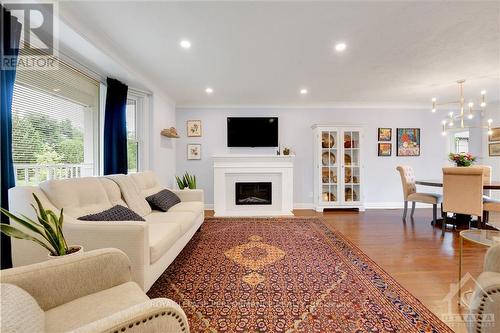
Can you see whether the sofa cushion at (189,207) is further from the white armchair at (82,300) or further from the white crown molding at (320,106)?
the white crown molding at (320,106)

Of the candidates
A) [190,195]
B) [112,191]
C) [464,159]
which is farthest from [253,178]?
[464,159]

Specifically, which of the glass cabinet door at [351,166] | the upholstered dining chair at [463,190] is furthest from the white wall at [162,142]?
the upholstered dining chair at [463,190]

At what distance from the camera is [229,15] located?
191 cm

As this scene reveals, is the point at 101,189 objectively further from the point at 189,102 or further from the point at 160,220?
the point at 189,102

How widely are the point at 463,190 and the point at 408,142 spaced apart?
2.24 m

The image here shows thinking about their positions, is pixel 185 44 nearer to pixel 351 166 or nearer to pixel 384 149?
pixel 351 166

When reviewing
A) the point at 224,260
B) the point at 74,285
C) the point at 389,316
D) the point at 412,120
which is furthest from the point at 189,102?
the point at 412,120

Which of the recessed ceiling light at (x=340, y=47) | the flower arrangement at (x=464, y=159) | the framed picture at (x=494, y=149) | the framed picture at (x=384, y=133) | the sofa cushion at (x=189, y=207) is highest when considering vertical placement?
the recessed ceiling light at (x=340, y=47)

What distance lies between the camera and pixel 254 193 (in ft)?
15.4

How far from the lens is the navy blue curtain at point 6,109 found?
5.56 feet

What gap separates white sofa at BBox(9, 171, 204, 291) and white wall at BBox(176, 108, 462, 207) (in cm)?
264

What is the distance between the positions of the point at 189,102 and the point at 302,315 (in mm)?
4316

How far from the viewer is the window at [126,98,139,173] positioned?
3.62 metres

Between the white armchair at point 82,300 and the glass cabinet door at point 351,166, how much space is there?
4.55m
